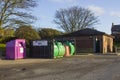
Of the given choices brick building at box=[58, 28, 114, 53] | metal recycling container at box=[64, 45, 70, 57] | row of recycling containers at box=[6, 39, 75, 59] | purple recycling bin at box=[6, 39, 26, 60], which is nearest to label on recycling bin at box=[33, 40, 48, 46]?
row of recycling containers at box=[6, 39, 75, 59]

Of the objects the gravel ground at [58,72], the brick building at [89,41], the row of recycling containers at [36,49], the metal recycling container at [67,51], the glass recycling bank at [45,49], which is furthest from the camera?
the brick building at [89,41]

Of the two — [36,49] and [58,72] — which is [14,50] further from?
[58,72]

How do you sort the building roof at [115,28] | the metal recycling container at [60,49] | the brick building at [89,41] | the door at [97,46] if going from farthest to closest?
the building roof at [115,28] < the door at [97,46] < the brick building at [89,41] < the metal recycling container at [60,49]

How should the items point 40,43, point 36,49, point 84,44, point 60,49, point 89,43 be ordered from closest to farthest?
point 40,43 < point 36,49 < point 60,49 < point 89,43 < point 84,44

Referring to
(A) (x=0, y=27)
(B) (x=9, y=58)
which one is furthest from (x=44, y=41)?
(A) (x=0, y=27)

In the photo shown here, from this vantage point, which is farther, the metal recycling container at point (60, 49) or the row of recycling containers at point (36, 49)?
the metal recycling container at point (60, 49)

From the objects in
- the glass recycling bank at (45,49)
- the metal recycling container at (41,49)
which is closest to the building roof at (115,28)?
the glass recycling bank at (45,49)

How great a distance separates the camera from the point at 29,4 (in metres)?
51.5

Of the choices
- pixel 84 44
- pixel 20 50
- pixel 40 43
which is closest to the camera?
pixel 20 50

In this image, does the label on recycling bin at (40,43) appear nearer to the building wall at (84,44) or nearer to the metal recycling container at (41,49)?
the metal recycling container at (41,49)

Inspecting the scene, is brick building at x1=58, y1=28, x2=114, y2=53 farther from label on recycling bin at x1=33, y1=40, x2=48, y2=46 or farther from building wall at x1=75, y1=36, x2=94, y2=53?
label on recycling bin at x1=33, y1=40, x2=48, y2=46

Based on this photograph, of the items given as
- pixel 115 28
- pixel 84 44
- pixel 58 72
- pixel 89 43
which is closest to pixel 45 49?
pixel 58 72

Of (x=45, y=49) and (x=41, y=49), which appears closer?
(x=45, y=49)

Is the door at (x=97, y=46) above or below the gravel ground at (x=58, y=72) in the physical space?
above
